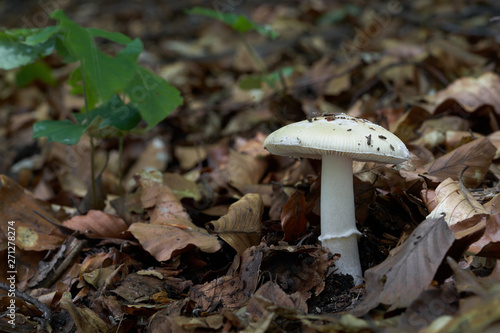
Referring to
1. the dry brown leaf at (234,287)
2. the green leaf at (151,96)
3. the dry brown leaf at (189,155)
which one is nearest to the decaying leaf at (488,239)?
the dry brown leaf at (234,287)

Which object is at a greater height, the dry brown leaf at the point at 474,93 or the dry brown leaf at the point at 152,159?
the dry brown leaf at the point at 474,93

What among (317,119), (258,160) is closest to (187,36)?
(258,160)

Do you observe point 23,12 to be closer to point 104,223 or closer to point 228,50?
point 228,50

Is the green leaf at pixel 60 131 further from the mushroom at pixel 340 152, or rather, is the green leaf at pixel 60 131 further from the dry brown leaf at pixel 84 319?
the mushroom at pixel 340 152

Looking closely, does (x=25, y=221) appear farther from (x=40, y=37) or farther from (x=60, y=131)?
(x=40, y=37)

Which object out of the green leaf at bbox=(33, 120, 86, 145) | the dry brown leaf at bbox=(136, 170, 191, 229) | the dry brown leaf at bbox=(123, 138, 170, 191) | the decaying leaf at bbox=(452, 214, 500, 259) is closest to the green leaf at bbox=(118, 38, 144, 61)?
the green leaf at bbox=(33, 120, 86, 145)

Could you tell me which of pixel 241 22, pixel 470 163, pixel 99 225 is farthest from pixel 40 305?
pixel 241 22
